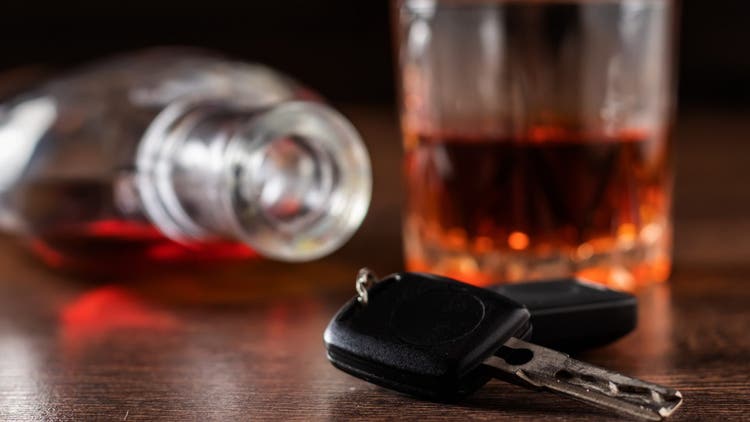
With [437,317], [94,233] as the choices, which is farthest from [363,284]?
[94,233]

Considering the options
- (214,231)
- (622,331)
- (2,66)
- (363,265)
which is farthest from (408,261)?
(2,66)

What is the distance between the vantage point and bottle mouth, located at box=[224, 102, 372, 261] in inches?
24.5

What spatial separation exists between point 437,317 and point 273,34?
5.84ft

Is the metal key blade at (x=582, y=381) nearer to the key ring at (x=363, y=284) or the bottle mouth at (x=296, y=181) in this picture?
the key ring at (x=363, y=284)

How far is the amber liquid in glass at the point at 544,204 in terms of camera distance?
660mm

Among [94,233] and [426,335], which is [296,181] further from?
[426,335]

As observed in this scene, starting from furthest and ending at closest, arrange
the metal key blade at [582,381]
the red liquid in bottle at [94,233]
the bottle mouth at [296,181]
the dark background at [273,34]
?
the dark background at [273,34]
the red liquid in bottle at [94,233]
the bottle mouth at [296,181]
the metal key blade at [582,381]

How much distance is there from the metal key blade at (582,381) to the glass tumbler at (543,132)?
0.23 metres

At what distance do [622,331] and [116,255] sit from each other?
0.39 m

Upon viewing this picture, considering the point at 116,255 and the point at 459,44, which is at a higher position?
the point at 459,44

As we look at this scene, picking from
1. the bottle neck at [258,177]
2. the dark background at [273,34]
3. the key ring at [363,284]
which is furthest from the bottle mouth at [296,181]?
the dark background at [273,34]

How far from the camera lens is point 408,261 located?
750 millimetres

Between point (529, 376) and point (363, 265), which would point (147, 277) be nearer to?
point (363, 265)

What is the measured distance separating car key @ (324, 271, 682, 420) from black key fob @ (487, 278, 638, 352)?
35mm
